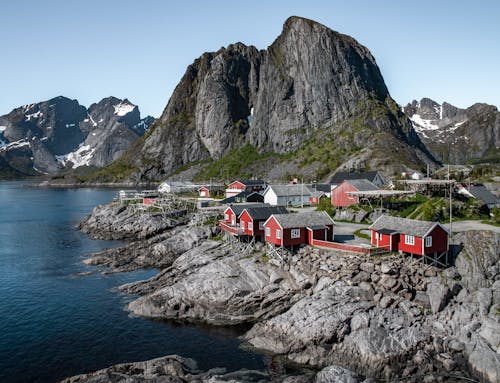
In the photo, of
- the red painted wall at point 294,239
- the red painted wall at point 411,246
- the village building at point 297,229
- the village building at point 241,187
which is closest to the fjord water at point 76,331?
the red painted wall at point 294,239

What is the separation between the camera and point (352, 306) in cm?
3566

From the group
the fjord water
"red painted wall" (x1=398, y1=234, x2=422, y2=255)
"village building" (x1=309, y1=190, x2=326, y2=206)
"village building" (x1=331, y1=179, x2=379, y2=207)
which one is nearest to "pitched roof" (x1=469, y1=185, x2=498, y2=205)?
"village building" (x1=331, y1=179, x2=379, y2=207)

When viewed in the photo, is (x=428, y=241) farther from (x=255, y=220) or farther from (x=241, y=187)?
(x=241, y=187)

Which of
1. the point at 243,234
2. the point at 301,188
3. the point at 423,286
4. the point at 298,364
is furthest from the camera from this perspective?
the point at 301,188

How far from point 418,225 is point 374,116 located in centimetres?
11356

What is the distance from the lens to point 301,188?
8300 cm

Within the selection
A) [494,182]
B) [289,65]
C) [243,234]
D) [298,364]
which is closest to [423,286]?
[298,364]

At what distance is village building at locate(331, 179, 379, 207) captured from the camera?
6812 centimetres

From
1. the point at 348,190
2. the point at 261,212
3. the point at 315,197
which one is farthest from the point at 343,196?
the point at 261,212

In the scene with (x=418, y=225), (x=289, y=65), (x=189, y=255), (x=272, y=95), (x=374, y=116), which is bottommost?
(x=189, y=255)

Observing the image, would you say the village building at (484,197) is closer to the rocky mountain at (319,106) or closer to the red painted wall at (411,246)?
the red painted wall at (411,246)

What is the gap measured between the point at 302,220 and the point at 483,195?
32.3 meters

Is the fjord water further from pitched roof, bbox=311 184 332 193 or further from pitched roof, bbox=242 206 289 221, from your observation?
pitched roof, bbox=311 184 332 193

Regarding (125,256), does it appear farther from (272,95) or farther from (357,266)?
(272,95)
